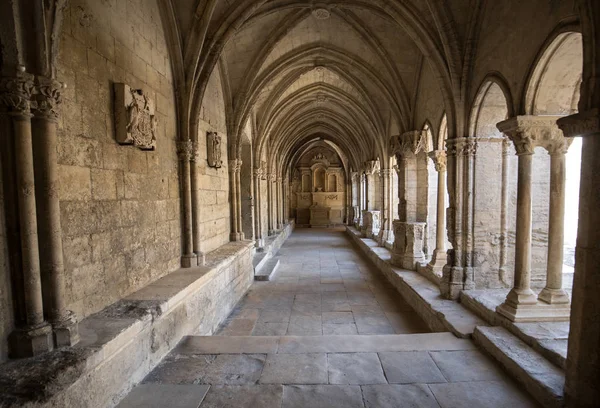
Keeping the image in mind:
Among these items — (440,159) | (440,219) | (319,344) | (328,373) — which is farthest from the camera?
(440,219)

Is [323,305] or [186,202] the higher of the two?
[186,202]

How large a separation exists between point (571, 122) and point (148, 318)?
4006 mm

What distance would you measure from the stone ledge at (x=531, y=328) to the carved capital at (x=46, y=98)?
14.8ft

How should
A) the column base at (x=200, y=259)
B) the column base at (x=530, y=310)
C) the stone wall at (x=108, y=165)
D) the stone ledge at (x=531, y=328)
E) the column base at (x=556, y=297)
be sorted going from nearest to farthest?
the stone wall at (x=108, y=165) < the stone ledge at (x=531, y=328) < the column base at (x=530, y=310) < the column base at (x=556, y=297) < the column base at (x=200, y=259)

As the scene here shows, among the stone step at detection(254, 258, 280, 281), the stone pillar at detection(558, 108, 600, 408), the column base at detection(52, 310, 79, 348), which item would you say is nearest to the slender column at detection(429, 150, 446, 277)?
the stone step at detection(254, 258, 280, 281)

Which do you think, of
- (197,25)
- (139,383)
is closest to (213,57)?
(197,25)

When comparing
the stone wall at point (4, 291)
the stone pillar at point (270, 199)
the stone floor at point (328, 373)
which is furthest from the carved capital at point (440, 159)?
the stone pillar at point (270, 199)

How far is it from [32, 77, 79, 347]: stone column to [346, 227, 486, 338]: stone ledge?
414cm

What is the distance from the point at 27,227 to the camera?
2471mm

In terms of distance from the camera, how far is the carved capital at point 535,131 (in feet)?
13.2

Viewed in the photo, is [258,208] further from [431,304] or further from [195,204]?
[431,304]

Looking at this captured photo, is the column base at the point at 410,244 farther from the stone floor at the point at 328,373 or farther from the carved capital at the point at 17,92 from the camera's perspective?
the carved capital at the point at 17,92

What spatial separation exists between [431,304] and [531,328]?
1.62m

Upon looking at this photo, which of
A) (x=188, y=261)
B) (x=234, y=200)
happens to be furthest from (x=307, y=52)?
(x=188, y=261)
